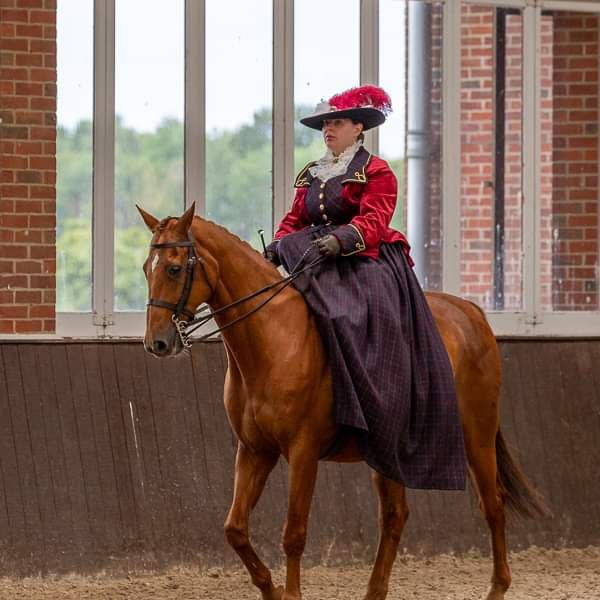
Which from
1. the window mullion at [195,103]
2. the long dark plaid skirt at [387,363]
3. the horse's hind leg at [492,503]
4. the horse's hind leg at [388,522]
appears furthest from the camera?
the window mullion at [195,103]

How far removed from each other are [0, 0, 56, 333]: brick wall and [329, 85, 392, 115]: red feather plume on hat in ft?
6.08

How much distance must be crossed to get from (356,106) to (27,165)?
200 centimetres

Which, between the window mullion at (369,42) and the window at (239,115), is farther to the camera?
the window mullion at (369,42)

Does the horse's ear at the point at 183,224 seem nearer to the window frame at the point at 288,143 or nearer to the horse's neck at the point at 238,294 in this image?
the horse's neck at the point at 238,294

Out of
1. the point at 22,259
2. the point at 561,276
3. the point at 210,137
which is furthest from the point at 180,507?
the point at 561,276

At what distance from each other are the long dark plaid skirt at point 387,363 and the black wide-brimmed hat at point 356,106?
46 centimetres

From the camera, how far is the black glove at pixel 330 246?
5.56 m

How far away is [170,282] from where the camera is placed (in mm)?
5184

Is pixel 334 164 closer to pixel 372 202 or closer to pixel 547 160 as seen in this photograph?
pixel 372 202

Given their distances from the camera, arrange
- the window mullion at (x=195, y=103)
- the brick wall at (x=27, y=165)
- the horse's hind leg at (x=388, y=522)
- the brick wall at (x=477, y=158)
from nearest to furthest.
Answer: the horse's hind leg at (x=388, y=522) < the brick wall at (x=27, y=165) < the window mullion at (x=195, y=103) < the brick wall at (x=477, y=158)

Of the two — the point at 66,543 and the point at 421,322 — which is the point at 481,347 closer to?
the point at 421,322

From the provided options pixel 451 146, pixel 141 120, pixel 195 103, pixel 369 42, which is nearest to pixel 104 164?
pixel 141 120

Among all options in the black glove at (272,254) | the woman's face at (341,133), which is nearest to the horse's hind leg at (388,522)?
the black glove at (272,254)

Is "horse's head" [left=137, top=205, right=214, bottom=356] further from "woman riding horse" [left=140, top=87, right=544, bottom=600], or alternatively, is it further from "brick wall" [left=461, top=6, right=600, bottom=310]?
"brick wall" [left=461, top=6, right=600, bottom=310]
